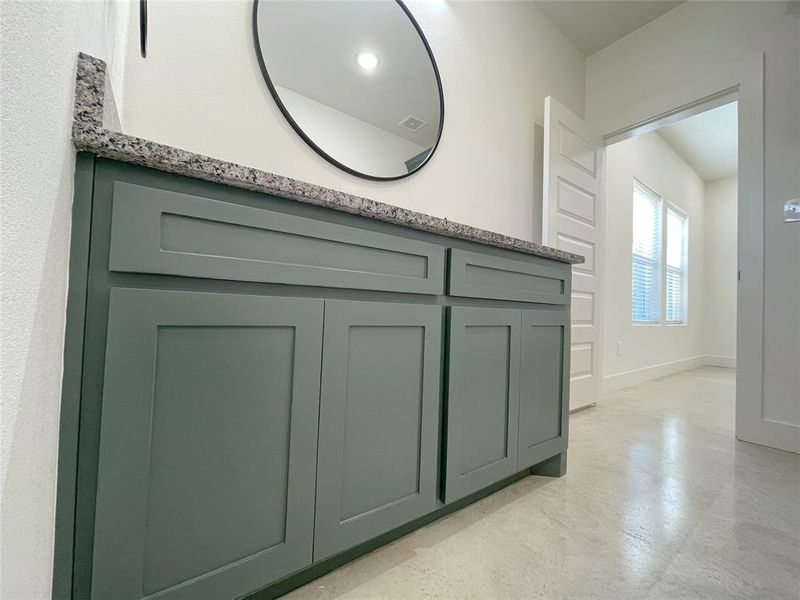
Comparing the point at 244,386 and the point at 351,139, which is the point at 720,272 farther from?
the point at 244,386

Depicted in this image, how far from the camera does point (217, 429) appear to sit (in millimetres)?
633

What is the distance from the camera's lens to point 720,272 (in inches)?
208

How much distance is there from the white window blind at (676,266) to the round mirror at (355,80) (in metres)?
4.28

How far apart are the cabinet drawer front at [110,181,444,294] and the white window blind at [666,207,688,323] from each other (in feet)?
16.3

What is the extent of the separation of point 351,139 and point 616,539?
1.74m

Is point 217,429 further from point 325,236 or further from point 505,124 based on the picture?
A: point 505,124

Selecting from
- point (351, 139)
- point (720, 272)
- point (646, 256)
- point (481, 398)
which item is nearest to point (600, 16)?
point (351, 139)

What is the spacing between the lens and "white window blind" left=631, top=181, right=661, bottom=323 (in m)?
3.81

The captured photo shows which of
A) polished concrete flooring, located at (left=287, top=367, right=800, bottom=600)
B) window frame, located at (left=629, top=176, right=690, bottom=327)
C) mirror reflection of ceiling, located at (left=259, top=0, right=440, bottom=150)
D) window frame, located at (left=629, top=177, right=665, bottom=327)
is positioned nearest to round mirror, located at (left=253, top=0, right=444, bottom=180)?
mirror reflection of ceiling, located at (left=259, top=0, right=440, bottom=150)

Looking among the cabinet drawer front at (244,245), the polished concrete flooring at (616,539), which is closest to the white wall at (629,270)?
the polished concrete flooring at (616,539)

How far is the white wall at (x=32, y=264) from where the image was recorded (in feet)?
1.14

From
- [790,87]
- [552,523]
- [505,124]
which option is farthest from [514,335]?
[790,87]

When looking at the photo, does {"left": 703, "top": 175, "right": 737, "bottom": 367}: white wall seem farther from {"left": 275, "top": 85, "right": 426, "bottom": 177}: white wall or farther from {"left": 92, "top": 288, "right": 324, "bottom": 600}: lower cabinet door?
{"left": 92, "top": 288, "right": 324, "bottom": 600}: lower cabinet door

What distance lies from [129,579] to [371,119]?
1693 mm
